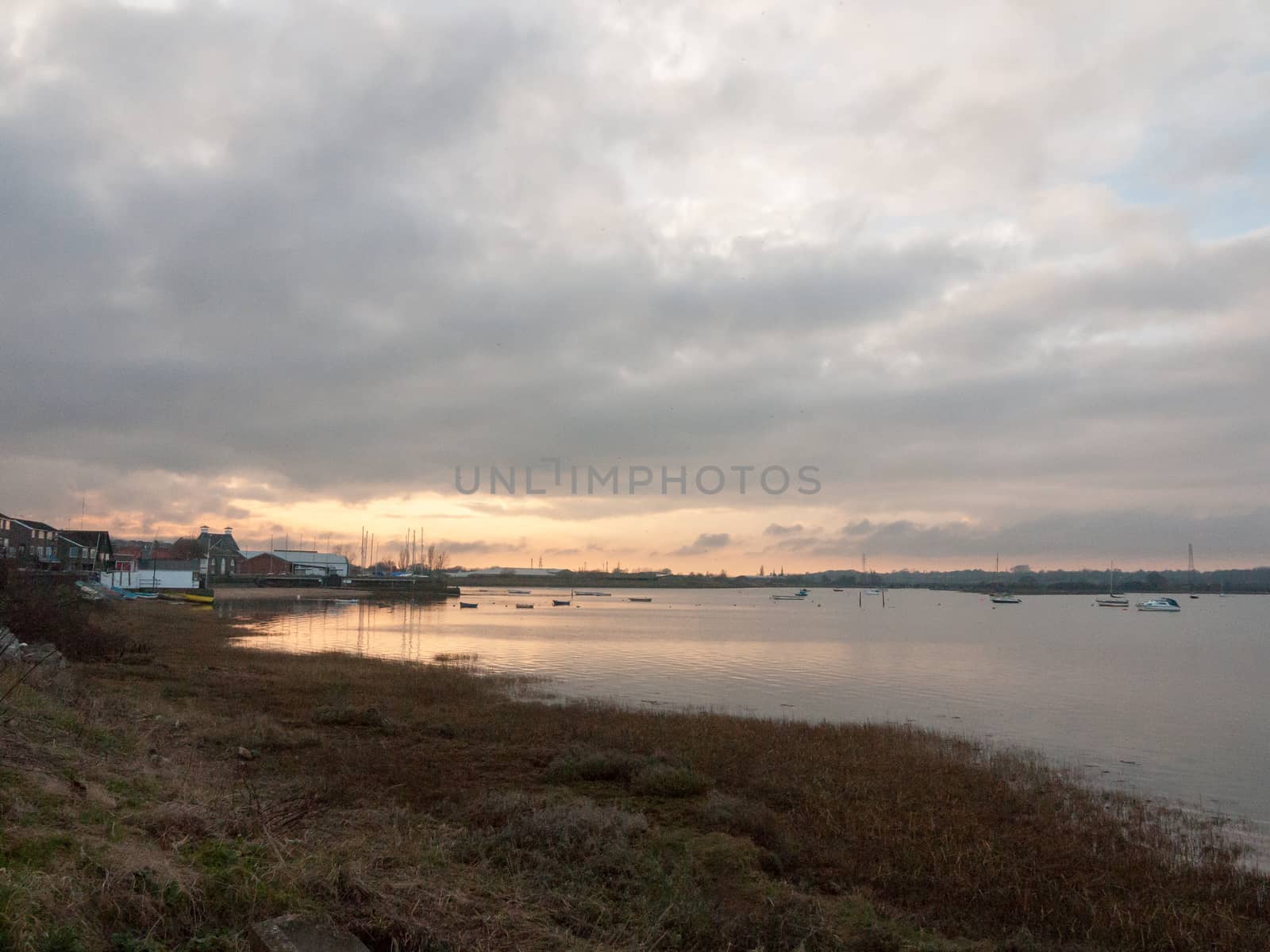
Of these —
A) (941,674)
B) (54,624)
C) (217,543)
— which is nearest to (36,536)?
(217,543)

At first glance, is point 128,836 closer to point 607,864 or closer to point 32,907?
point 32,907

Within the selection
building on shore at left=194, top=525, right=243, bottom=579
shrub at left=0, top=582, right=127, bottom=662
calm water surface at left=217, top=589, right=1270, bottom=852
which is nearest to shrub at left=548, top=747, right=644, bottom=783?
calm water surface at left=217, top=589, right=1270, bottom=852

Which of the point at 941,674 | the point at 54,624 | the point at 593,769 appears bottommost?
Result: the point at 941,674

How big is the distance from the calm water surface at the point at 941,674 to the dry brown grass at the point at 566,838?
646 cm

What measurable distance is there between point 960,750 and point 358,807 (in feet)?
54.0

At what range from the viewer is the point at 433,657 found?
4597 centimetres

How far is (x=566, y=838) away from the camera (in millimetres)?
10391

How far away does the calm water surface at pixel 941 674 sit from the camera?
83.4 feet

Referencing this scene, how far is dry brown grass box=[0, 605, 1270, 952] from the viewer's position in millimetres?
6504

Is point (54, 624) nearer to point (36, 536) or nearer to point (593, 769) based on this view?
point (593, 769)

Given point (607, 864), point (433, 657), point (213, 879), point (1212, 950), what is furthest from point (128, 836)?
point (433, 657)

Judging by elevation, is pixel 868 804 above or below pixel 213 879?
below

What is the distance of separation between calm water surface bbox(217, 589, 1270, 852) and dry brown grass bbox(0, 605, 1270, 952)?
646cm

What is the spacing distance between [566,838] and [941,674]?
40977 mm
